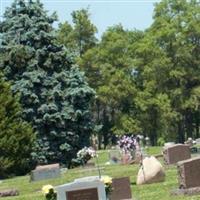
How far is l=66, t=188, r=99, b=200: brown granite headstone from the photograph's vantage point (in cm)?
1195

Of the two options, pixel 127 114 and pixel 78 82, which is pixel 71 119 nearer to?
pixel 78 82

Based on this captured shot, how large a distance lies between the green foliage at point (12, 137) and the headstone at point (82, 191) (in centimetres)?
2376

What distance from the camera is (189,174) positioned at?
1608 cm

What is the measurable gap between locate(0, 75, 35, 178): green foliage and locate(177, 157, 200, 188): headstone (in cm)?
2044

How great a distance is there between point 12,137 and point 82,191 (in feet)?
79.0

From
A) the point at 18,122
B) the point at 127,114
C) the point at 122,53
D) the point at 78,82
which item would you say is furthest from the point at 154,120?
the point at 18,122

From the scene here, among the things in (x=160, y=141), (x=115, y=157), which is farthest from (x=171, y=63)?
(x=115, y=157)

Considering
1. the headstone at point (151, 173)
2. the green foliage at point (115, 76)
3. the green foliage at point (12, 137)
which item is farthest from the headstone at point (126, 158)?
the green foliage at point (115, 76)

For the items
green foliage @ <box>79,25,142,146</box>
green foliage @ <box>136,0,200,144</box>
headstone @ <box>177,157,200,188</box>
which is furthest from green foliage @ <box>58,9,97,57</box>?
headstone @ <box>177,157,200,188</box>

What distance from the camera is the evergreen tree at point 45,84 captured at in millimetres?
40719

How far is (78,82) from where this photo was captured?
140 feet

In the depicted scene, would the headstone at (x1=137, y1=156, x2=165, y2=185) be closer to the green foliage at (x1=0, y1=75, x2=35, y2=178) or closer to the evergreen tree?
the green foliage at (x1=0, y1=75, x2=35, y2=178)

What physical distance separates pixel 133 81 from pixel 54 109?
22.8 meters

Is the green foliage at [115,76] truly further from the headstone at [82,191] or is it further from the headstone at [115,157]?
the headstone at [82,191]
